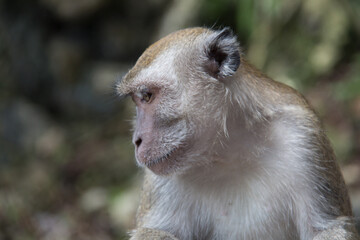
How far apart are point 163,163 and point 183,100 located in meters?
0.52

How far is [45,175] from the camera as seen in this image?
1123cm

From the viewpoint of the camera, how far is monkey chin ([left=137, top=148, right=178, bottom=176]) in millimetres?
4031

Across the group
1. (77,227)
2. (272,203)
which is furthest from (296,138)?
(77,227)

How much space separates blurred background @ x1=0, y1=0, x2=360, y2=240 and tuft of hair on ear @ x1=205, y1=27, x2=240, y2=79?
89.8 inches

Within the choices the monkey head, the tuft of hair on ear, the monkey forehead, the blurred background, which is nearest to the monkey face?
the monkey head

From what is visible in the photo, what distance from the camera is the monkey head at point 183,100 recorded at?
4.03 meters

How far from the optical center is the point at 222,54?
13.3 feet

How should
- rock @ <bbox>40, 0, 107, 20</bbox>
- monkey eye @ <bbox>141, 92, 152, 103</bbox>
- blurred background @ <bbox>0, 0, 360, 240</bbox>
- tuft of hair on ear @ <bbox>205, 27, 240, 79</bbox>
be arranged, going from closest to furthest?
tuft of hair on ear @ <bbox>205, 27, 240, 79</bbox>
monkey eye @ <bbox>141, 92, 152, 103</bbox>
blurred background @ <bbox>0, 0, 360, 240</bbox>
rock @ <bbox>40, 0, 107, 20</bbox>

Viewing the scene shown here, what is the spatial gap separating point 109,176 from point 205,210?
21.5ft

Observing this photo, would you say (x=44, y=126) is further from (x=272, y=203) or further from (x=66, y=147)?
(x=272, y=203)

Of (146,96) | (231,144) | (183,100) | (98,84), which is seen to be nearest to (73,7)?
(98,84)

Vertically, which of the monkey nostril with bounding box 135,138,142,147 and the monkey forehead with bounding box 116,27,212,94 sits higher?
the monkey forehead with bounding box 116,27,212,94

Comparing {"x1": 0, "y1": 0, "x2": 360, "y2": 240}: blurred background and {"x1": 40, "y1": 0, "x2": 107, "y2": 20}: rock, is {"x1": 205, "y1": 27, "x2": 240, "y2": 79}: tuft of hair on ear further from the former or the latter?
{"x1": 40, "y1": 0, "x2": 107, "y2": 20}: rock

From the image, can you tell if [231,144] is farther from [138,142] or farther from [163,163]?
[138,142]
